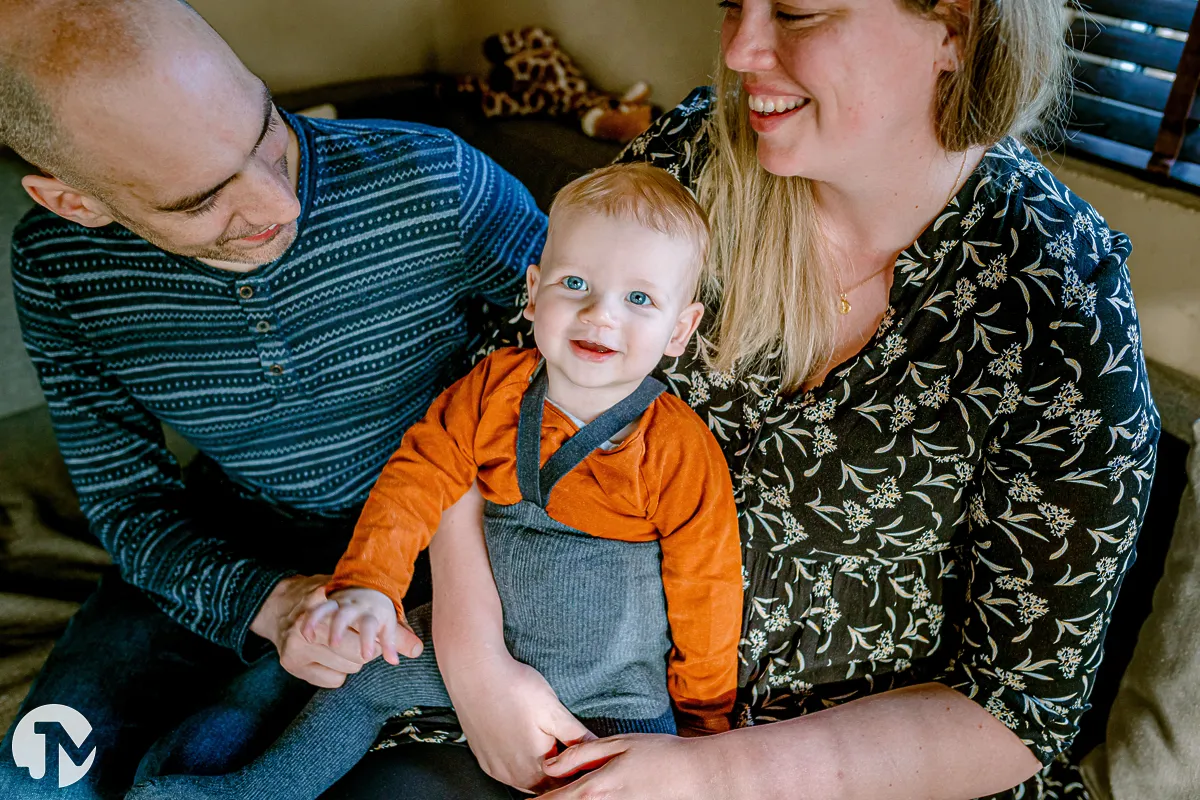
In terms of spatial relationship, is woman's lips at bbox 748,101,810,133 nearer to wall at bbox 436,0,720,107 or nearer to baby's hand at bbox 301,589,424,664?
baby's hand at bbox 301,589,424,664

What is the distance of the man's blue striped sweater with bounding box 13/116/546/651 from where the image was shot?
4.22ft

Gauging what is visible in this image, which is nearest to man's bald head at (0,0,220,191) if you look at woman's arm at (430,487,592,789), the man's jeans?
woman's arm at (430,487,592,789)

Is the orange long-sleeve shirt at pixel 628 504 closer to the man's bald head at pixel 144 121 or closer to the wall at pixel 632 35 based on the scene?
the man's bald head at pixel 144 121

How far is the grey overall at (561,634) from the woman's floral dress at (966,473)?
7.2 inches

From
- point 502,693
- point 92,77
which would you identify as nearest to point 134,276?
point 92,77

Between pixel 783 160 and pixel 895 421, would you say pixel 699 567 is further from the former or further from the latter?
pixel 783 160

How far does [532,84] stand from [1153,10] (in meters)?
1.42

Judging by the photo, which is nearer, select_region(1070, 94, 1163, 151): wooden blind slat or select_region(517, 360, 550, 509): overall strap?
select_region(517, 360, 550, 509): overall strap

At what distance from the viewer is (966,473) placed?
110 centimetres

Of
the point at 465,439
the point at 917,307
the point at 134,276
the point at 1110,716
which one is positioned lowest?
the point at 1110,716

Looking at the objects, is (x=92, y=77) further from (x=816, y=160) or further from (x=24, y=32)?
(x=816, y=160)

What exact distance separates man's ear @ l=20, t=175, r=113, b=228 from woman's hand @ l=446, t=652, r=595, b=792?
0.81 m

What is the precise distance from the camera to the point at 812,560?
4.11 ft

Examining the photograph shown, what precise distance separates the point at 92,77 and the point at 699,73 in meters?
1.46
